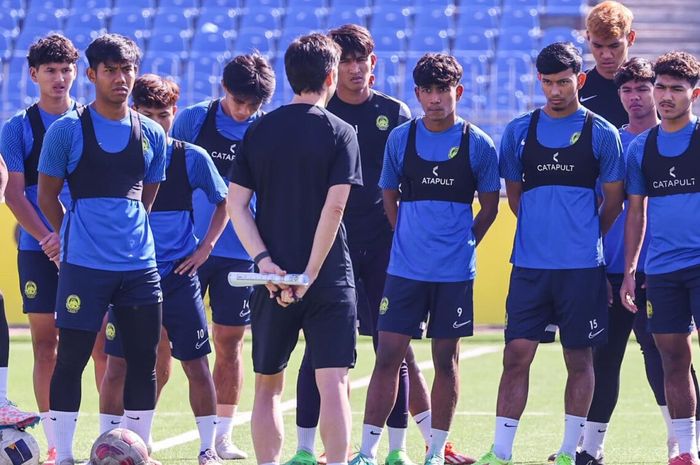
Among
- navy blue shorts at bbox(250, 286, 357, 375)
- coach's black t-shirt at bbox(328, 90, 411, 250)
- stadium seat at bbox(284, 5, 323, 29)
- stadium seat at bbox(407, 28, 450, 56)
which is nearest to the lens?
navy blue shorts at bbox(250, 286, 357, 375)

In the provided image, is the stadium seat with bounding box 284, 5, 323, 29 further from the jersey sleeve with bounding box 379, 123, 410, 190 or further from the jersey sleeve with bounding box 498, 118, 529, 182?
the jersey sleeve with bounding box 498, 118, 529, 182

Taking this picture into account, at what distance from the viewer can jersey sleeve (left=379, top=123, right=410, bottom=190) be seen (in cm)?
695

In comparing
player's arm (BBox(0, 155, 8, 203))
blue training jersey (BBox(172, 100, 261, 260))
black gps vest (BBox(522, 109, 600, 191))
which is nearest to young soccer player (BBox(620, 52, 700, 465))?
black gps vest (BBox(522, 109, 600, 191))

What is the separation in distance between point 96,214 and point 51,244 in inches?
22.5

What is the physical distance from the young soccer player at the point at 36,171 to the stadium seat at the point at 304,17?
43.8 ft

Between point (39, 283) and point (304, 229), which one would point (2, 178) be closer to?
point (39, 283)

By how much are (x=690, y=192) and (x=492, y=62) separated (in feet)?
42.6

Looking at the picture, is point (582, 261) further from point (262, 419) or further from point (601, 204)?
point (262, 419)

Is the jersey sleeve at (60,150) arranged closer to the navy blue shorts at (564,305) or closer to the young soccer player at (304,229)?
the young soccer player at (304,229)

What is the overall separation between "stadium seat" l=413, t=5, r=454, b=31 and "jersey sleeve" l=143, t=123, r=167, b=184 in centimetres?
1413

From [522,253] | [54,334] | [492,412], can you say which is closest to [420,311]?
[522,253]

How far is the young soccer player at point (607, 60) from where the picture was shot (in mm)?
7559

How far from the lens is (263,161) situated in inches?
219

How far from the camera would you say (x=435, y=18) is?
67.2ft
